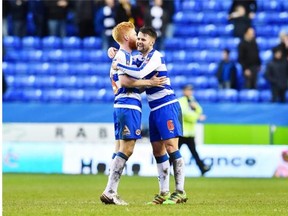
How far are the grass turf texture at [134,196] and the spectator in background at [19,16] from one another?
8.26m

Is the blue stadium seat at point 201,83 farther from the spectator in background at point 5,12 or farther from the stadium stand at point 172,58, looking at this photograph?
the spectator in background at point 5,12

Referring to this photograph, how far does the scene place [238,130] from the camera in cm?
2589

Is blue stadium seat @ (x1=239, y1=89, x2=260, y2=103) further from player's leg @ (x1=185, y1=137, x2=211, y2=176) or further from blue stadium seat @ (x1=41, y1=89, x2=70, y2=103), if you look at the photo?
blue stadium seat @ (x1=41, y1=89, x2=70, y2=103)

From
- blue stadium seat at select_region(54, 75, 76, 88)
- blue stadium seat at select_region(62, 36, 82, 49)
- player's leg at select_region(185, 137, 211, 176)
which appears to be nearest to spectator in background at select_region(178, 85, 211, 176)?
player's leg at select_region(185, 137, 211, 176)

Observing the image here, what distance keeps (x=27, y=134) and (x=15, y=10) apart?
5.90 meters

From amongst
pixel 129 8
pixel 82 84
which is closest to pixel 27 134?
pixel 82 84

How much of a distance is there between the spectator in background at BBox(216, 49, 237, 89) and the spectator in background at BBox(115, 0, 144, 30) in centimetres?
284

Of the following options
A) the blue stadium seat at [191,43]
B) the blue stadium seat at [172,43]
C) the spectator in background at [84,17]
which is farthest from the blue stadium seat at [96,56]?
the blue stadium seat at [191,43]

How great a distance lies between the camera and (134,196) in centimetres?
1570

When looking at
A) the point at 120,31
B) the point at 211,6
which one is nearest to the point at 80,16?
the point at 211,6

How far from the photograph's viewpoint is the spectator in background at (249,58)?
2864 centimetres

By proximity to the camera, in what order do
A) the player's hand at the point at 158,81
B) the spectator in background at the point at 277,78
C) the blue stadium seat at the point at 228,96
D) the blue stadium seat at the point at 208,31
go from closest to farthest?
the player's hand at the point at 158,81
the spectator in background at the point at 277,78
the blue stadium seat at the point at 228,96
the blue stadium seat at the point at 208,31

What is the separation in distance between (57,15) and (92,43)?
1366mm

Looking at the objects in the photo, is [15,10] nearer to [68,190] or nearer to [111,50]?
[68,190]
